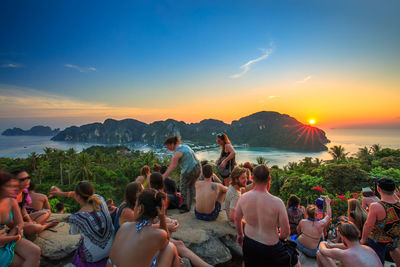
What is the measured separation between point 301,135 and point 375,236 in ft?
552

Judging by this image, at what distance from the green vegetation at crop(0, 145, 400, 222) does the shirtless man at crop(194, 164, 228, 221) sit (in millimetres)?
5760

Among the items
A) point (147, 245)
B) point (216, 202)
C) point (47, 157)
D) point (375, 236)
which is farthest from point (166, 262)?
point (47, 157)

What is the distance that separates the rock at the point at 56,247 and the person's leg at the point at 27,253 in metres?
0.56

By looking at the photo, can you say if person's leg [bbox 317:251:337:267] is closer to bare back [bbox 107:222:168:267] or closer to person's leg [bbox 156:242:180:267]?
person's leg [bbox 156:242:180:267]

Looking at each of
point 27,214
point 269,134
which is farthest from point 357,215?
point 269,134

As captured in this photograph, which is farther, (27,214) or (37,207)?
(37,207)

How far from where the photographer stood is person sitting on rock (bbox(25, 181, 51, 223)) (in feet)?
11.6

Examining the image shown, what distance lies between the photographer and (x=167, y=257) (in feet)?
7.38

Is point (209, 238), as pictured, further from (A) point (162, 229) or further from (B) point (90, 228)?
(B) point (90, 228)

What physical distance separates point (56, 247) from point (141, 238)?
7.85 feet

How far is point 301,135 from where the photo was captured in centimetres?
15262

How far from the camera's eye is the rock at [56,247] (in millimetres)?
3080

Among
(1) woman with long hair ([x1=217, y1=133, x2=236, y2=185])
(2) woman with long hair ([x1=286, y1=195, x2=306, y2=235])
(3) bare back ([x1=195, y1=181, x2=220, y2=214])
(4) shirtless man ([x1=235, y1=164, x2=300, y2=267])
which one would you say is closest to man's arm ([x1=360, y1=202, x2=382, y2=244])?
(2) woman with long hair ([x1=286, y1=195, x2=306, y2=235])

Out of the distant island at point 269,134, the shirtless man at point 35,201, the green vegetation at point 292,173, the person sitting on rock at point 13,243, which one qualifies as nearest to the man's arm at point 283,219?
the person sitting on rock at point 13,243
